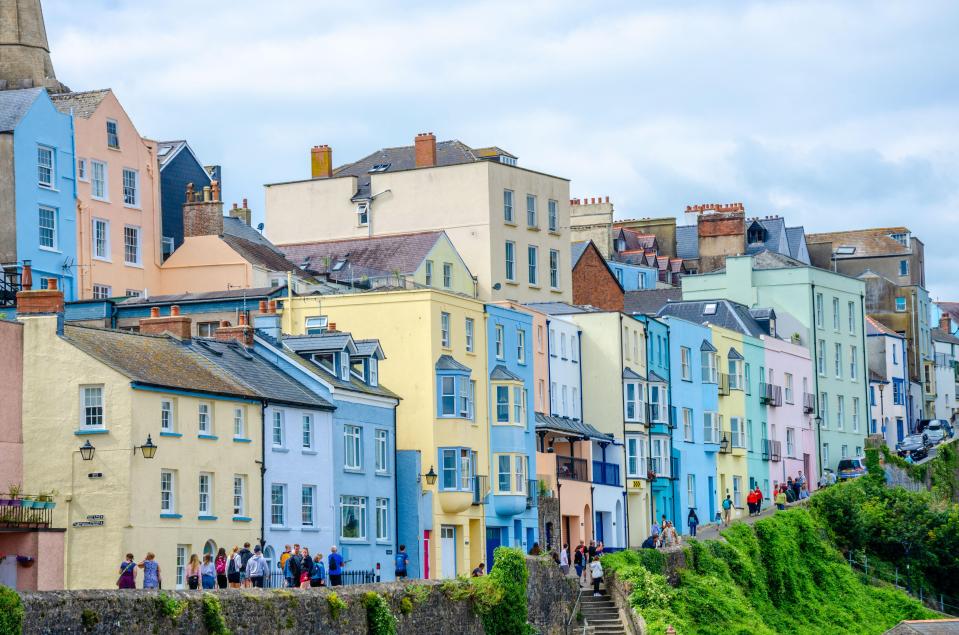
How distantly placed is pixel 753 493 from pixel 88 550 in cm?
4288

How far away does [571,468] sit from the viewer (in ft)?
240

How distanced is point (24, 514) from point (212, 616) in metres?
13.8

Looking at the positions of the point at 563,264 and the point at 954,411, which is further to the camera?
the point at 954,411

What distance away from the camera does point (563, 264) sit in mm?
91188

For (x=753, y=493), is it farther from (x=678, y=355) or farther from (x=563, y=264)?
(x=563, y=264)

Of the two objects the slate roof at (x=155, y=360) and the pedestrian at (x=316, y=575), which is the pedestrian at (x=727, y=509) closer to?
the slate roof at (x=155, y=360)

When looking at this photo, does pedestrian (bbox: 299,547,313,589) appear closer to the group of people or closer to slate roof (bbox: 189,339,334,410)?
the group of people

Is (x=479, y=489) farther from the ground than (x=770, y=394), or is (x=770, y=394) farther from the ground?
(x=770, y=394)

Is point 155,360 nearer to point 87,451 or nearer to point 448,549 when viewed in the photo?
point 87,451

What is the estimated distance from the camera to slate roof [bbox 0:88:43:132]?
64.6 meters

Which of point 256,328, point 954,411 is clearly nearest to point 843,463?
point 954,411

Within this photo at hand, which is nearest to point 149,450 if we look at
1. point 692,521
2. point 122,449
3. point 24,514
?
point 122,449

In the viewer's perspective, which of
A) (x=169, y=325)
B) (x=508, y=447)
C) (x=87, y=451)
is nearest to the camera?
(x=87, y=451)

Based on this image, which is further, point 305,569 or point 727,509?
point 727,509
